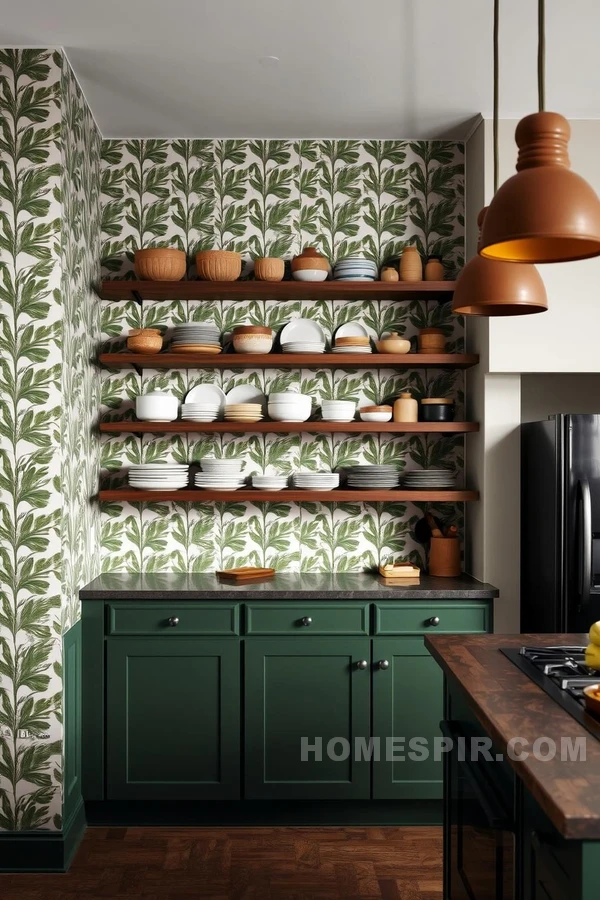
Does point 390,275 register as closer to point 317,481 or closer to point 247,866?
point 317,481

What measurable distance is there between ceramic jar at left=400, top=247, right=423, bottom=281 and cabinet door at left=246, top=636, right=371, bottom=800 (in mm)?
1617

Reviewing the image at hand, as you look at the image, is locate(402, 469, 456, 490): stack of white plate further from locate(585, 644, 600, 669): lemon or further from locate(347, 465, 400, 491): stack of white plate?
locate(585, 644, 600, 669): lemon

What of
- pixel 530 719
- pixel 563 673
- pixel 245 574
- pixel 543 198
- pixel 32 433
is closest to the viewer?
pixel 543 198

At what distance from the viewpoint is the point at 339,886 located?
2.95 m

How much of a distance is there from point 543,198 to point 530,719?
3.38 feet

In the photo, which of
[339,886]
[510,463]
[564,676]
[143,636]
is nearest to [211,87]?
[510,463]

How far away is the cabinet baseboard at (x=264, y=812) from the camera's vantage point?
344cm

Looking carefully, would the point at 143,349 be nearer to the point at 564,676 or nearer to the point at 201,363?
the point at 201,363

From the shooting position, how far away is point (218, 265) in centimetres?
370

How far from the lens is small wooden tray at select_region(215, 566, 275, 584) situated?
3.65 m

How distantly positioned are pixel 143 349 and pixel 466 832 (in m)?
2.36

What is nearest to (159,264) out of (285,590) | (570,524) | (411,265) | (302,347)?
(302,347)

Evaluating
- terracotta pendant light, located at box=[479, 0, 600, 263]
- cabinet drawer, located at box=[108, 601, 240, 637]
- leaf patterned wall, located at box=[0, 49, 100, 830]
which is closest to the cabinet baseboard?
leaf patterned wall, located at box=[0, 49, 100, 830]

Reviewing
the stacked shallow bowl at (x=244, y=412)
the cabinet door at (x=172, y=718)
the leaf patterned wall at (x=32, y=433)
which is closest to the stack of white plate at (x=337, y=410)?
the stacked shallow bowl at (x=244, y=412)
